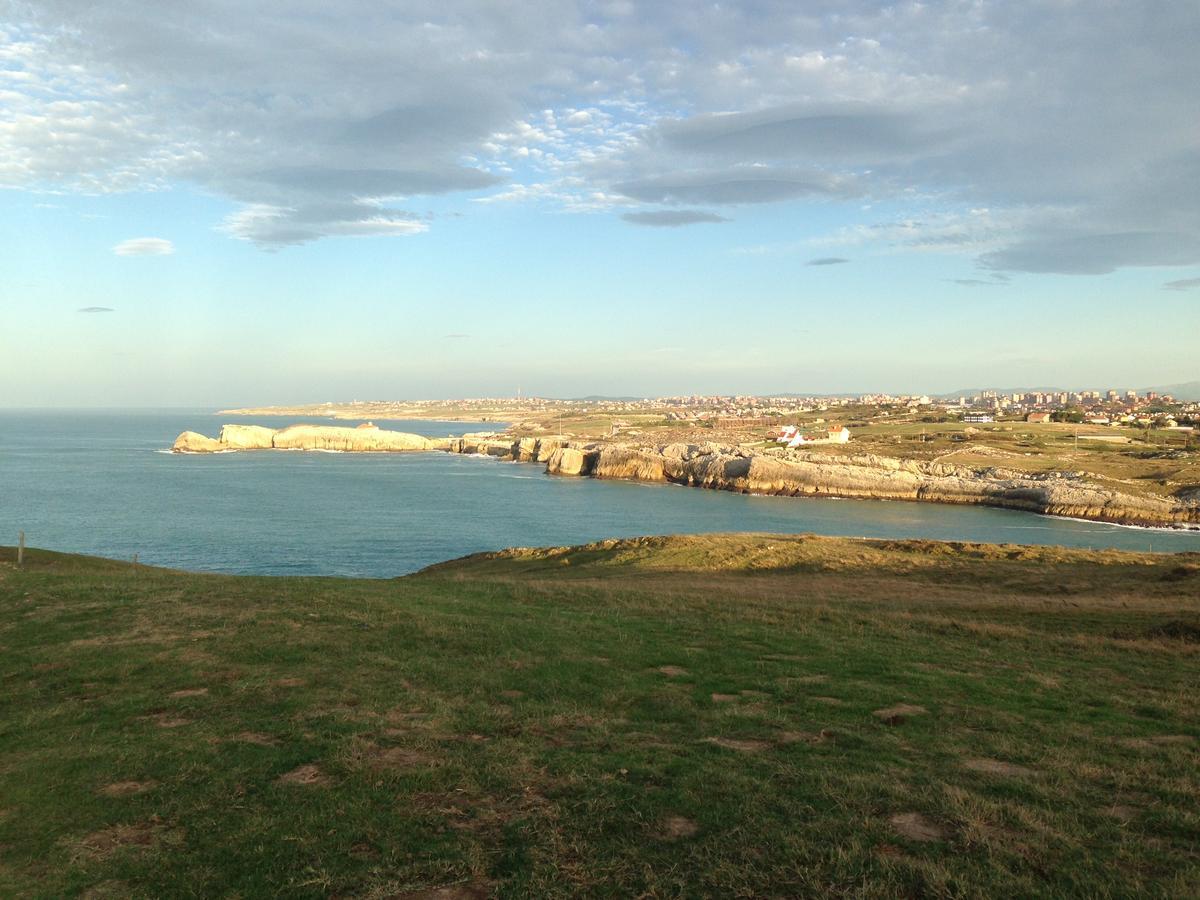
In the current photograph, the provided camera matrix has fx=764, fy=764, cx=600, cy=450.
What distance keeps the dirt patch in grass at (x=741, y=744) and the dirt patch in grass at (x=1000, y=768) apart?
2.08 meters

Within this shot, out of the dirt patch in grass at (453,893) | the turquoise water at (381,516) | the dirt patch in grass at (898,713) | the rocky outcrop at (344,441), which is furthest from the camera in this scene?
the rocky outcrop at (344,441)

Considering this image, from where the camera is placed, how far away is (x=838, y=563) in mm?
28891

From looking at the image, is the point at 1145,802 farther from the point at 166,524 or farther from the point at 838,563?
the point at 166,524

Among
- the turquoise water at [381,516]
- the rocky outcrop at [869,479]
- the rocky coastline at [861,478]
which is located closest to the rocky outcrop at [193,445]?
the turquoise water at [381,516]

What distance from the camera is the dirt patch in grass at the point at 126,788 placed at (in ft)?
23.0

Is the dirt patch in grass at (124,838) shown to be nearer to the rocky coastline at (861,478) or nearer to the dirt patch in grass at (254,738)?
the dirt patch in grass at (254,738)

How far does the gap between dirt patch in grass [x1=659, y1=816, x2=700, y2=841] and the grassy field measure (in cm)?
3

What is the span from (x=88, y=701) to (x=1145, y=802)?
462 inches

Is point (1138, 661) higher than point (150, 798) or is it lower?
lower

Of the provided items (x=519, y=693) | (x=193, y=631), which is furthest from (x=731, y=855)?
(x=193, y=631)

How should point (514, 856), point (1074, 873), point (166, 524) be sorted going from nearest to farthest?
point (1074, 873) → point (514, 856) → point (166, 524)

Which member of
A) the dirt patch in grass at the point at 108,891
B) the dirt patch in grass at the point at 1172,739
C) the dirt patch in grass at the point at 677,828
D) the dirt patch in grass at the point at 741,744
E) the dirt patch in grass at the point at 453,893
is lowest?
the dirt patch in grass at the point at 1172,739

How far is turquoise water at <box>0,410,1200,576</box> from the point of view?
48875 mm

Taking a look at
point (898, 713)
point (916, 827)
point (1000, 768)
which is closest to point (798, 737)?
point (898, 713)
